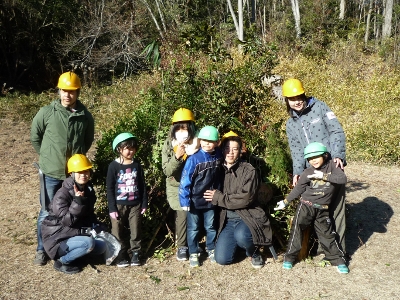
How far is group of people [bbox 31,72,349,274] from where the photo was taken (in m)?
4.07

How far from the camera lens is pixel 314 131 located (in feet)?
13.9

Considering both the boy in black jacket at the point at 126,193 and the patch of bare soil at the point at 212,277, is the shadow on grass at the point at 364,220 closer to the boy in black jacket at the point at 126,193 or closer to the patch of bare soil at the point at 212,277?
the patch of bare soil at the point at 212,277

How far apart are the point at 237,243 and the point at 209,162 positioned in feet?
2.71

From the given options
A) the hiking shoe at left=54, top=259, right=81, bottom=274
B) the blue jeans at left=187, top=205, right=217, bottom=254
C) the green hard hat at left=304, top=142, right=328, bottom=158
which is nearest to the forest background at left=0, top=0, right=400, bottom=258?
the blue jeans at left=187, top=205, right=217, bottom=254

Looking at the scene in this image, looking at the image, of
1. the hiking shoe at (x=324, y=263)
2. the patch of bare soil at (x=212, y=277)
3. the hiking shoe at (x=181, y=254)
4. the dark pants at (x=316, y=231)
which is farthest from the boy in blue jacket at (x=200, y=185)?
the hiking shoe at (x=324, y=263)

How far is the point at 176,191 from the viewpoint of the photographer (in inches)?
172

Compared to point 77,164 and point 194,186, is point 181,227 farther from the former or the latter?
point 77,164

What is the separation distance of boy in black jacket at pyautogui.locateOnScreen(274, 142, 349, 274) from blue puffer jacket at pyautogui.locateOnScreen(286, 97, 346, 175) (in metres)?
0.14

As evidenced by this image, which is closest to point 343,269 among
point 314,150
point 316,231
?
point 316,231

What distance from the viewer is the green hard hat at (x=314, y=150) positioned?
396cm

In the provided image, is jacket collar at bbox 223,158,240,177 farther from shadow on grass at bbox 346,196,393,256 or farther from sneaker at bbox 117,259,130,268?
shadow on grass at bbox 346,196,393,256

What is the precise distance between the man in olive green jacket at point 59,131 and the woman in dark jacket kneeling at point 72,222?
0.17 meters

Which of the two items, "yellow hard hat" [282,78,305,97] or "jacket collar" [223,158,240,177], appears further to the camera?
"jacket collar" [223,158,240,177]

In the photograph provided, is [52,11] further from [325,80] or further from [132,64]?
[325,80]
